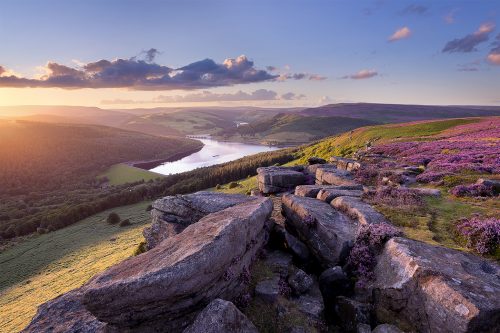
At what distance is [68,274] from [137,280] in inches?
1387

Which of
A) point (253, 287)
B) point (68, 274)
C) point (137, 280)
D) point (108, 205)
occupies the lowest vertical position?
point (108, 205)

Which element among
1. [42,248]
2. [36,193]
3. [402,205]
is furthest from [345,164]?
[36,193]

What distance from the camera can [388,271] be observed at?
14008 millimetres

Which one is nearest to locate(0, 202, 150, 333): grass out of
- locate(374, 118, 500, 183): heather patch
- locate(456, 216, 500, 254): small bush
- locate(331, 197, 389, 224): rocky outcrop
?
locate(331, 197, 389, 224): rocky outcrop

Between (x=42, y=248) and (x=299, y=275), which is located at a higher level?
(x=299, y=275)

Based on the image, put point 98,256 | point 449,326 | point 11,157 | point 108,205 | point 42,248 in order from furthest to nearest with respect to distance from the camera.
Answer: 1. point 11,157
2. point 108,205
3. point 42,248
4. point 98,256
5. point 449,326

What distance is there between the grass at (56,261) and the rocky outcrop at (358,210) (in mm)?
25016

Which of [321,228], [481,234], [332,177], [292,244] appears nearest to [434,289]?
[481,234]

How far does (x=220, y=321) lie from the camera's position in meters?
11.4

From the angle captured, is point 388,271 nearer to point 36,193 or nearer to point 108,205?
point 108,205

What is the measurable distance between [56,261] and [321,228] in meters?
46.4

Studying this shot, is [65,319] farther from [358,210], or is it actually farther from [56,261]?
[56,261]

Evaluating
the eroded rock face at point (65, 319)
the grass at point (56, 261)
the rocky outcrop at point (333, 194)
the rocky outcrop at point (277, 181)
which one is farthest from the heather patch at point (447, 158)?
the grass at point (56, 261)

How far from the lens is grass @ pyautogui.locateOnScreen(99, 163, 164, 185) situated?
Answer: 158m
